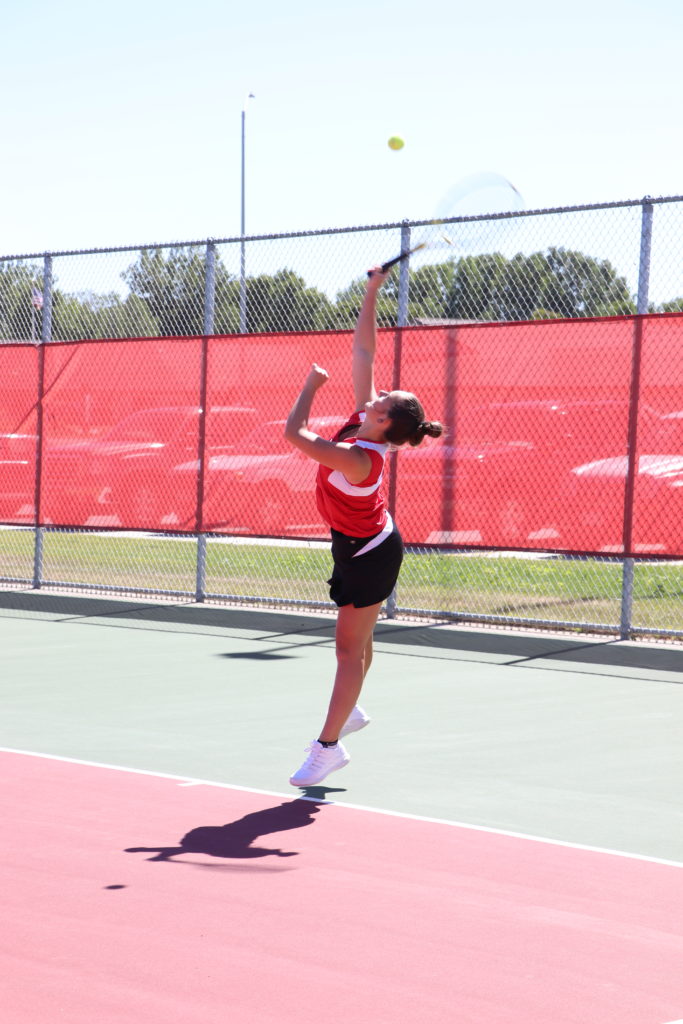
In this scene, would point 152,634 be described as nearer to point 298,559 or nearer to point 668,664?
point 668,664

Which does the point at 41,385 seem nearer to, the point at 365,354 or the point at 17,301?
the point at 17,301

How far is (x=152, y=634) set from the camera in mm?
11180

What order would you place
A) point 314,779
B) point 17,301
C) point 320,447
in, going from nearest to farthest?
point 320,447, point 314,779, point 17,301

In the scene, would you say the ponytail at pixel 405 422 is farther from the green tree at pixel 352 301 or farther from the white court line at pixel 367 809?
the green tree at pixel 352 301

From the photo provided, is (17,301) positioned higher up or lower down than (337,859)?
higher up

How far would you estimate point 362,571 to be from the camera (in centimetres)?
619

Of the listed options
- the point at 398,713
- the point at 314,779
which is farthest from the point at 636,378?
the point at 314,779

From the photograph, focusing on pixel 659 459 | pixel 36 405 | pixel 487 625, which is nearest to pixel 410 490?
pixel 487 625

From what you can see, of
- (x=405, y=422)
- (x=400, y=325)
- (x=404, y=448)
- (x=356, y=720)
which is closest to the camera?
(x=405, y=422)

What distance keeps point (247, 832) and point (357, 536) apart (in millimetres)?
1343

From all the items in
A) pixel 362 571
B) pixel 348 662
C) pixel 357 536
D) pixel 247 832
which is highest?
pixel 357 536

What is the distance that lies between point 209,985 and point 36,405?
962 cm

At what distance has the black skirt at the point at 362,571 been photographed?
6.18 m

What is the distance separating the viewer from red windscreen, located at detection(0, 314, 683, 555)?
987 cm
